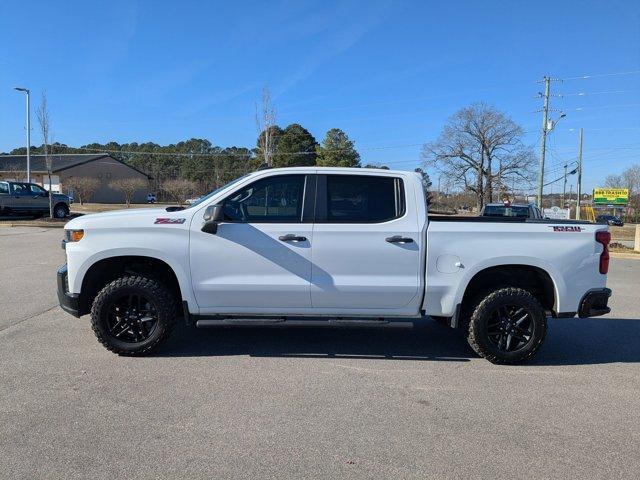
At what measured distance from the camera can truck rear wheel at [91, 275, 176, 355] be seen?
513 centimetres

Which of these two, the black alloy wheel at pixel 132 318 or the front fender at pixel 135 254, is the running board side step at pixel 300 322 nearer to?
the front fender at pixel 135 254

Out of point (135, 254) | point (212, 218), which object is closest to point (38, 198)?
point (135, 254)

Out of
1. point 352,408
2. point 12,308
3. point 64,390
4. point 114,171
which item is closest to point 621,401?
point 352,408

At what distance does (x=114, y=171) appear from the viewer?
69875 mm

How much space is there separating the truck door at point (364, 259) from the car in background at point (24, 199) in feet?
80.1

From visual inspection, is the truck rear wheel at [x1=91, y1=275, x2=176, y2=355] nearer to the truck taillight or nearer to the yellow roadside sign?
the truck taillight

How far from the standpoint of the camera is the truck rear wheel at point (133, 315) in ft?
16.8

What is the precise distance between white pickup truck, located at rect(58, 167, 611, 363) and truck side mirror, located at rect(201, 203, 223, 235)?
25mm

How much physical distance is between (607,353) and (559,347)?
19.3 inches

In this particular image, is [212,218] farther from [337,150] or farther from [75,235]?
[337,150]

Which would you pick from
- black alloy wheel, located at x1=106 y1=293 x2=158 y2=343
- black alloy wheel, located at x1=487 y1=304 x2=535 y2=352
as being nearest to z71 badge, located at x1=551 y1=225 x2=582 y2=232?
black alloy wheel, located at x1=487 y1=304 x2=535 y2=352

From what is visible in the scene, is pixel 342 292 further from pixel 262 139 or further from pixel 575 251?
pixel 262 139

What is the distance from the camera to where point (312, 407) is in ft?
13.6

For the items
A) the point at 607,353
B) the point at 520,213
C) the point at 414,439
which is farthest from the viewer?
the point at 520,213
